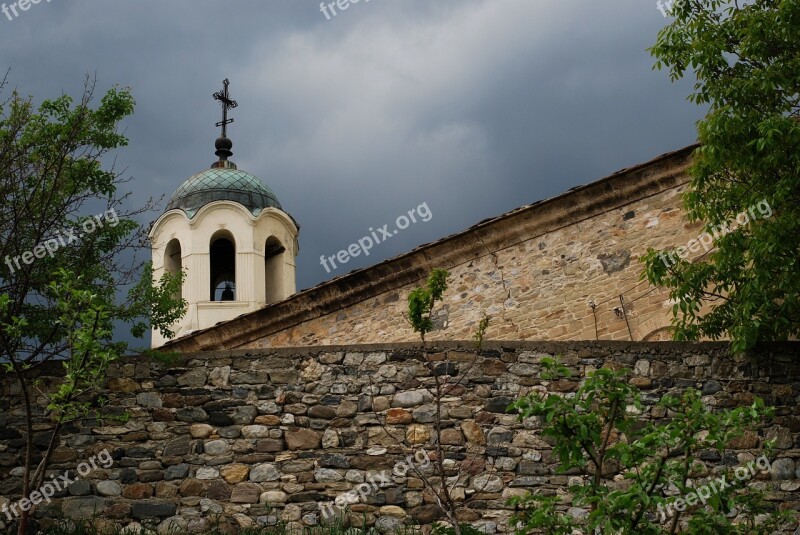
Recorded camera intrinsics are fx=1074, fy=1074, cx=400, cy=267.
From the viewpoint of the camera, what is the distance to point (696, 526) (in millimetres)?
6734

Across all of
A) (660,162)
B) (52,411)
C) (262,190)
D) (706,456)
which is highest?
(262,190)

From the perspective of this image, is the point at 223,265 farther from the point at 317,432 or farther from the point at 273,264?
the point at 317,432

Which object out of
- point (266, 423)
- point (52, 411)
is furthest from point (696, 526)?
point (52, 411)

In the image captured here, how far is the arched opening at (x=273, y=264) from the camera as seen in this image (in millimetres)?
22828

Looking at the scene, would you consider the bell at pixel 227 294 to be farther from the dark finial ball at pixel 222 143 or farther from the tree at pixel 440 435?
the tree at pixel 440 435

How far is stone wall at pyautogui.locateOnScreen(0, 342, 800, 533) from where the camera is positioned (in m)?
8.46

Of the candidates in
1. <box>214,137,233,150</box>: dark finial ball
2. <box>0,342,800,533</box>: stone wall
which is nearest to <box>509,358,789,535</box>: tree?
<box>0,342,800,533</box>: stone wall

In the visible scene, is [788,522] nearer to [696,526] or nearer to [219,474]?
[696,526]

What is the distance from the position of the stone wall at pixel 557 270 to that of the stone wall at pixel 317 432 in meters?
2.96

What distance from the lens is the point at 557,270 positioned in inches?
517

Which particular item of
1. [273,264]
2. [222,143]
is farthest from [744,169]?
[222,143]

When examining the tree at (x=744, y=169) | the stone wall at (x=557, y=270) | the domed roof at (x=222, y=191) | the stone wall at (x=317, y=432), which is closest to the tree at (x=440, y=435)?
the stone wall at (x=317, y=432)

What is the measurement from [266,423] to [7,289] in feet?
7.92

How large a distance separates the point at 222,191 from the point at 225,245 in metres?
1.20
